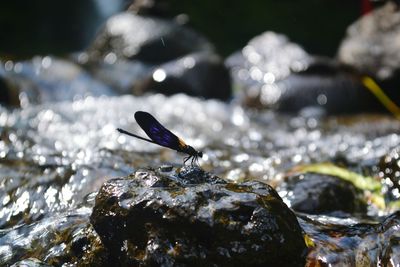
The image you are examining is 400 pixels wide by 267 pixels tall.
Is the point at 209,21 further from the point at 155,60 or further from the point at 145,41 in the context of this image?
the point at 155,60

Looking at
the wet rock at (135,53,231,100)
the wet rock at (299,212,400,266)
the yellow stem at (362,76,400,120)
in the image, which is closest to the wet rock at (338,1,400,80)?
the yellow stem at (362,76,400,120)

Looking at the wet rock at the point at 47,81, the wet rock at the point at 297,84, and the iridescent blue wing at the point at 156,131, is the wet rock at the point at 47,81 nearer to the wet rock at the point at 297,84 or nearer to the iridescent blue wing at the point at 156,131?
the wet rock at the point at 297,84

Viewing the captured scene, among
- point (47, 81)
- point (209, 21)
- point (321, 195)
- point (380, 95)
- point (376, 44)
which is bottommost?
point (321, 195)

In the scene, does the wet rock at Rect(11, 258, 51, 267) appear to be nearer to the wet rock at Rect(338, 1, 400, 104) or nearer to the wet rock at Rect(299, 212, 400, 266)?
the wet rock at Rect(299, 212, 400, 266)

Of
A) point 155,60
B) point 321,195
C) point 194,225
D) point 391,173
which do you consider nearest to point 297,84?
point 155,60

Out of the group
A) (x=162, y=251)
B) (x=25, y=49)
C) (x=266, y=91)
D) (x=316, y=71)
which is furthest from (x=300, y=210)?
(x=25, y=49)

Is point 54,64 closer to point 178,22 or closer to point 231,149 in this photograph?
point 178,22

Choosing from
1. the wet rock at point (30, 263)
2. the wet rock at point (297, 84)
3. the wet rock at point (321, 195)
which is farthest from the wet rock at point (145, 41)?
the wet rock at point (30, 263)
